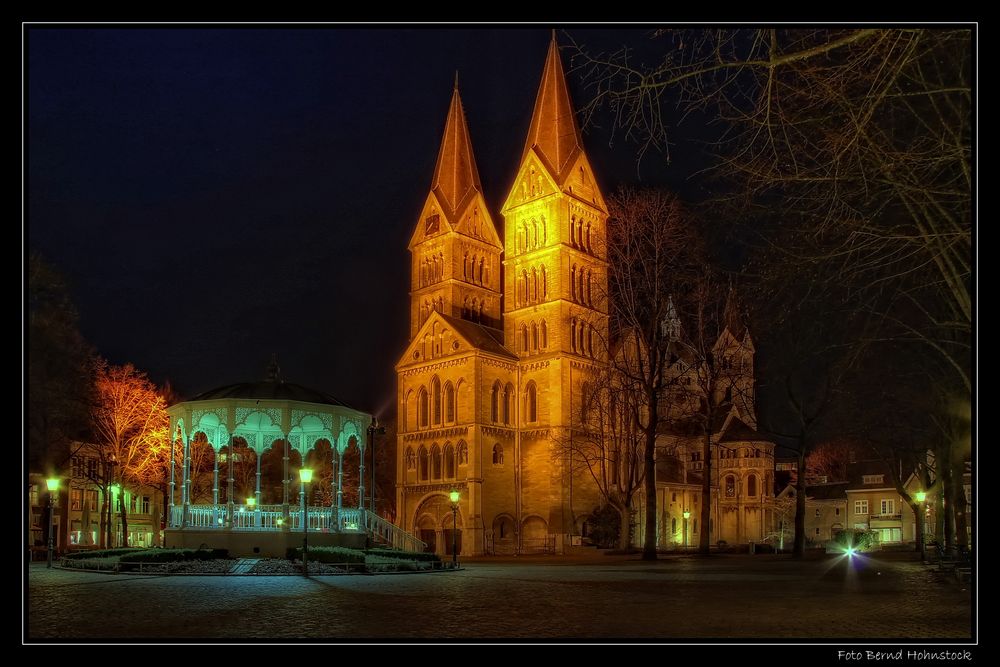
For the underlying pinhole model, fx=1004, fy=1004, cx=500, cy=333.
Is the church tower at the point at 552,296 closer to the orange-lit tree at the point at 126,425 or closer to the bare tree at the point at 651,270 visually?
the bare tree at the point at 651,270

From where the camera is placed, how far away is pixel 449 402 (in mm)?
74312

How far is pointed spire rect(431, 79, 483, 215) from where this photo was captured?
85.8m

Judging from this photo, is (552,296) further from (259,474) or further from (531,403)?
(259,474)

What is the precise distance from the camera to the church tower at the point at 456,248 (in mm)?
83125

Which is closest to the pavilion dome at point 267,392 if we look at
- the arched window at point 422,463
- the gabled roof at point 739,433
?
the arched window at point 422,463

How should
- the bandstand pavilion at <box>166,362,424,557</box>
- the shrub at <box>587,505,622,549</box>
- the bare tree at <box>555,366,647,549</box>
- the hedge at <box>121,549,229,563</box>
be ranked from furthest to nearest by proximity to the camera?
the shrub at <box>587,505,622,549</box> < the bare tree at <box>555,366,647,549</box> < the bandstand pavilion at <box>166,362,424,557</box> < the hedge at <box>121,549,229,563</box>

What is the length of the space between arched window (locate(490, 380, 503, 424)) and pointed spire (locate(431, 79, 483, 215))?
1757cm

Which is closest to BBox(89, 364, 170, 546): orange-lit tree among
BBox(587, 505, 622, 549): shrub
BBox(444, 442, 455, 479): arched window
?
BBox(444, 442, 455, 479): arched window

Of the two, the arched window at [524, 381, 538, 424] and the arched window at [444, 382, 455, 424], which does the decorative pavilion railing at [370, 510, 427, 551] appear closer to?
the arched window at [444, 382, 455, 424]

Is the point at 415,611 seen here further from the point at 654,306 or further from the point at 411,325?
the point at 411,325

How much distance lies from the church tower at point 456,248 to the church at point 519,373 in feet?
0.74

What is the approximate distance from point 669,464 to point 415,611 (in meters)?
80.4

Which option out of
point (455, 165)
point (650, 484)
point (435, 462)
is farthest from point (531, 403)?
point (650, 484)

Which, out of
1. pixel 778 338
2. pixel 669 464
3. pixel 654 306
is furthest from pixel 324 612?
pixel 669 464
